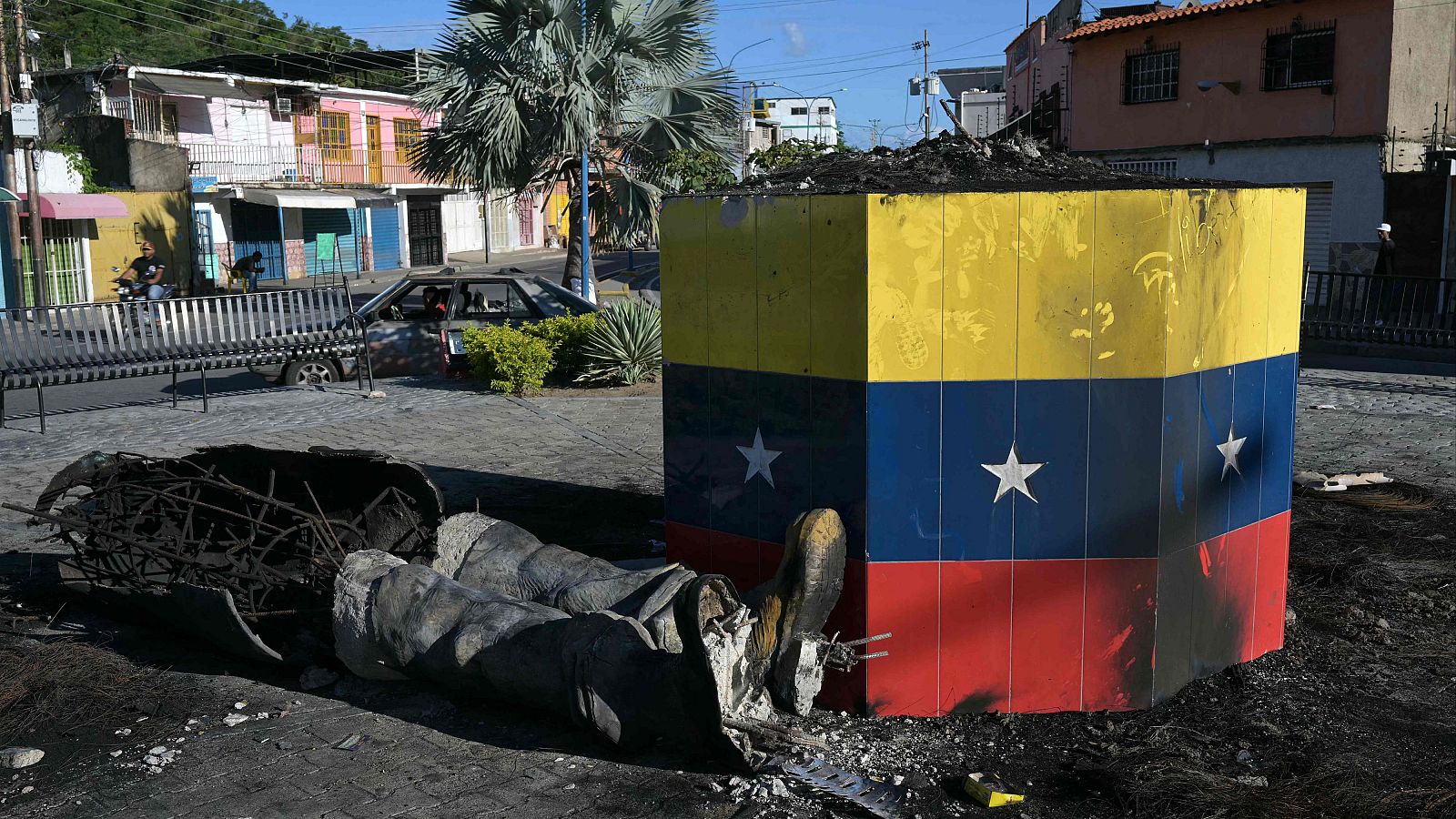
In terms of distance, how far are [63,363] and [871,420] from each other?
9.33m

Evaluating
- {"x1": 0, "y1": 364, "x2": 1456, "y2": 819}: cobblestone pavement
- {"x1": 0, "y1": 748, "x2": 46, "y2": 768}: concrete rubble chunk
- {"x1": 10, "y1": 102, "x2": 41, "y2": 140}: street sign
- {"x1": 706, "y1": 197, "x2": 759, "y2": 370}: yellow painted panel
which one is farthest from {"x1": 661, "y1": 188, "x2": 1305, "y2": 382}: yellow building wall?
{"x1": 10, "y1": 102, "x2": 41, "y2": 140}: street sign

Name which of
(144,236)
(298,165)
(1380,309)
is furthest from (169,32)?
(1380,309)

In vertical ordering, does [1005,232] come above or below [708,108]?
below

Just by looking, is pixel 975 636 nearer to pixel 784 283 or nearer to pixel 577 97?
pixel 784 283

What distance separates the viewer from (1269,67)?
2492 centimetres

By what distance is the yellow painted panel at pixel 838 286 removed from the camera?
14.5 ft

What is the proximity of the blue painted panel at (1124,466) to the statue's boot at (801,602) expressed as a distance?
0.97m

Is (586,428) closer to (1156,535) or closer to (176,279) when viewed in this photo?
(1156,535)

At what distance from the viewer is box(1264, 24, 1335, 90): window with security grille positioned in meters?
23.9

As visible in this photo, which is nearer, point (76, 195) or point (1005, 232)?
point (1005, 232)

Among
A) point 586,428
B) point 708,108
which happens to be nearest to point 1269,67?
point 708,108

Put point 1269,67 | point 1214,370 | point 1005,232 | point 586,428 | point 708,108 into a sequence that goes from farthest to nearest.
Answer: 1. point 1269,67
2. point 708,108
3. point 586,428
4. point 1214,370
5. point 1005,232

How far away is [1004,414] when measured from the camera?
4.54 m

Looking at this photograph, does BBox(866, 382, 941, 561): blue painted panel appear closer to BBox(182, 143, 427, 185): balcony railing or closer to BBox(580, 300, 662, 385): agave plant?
BBox(580, 300, 662, 385): agave plant
